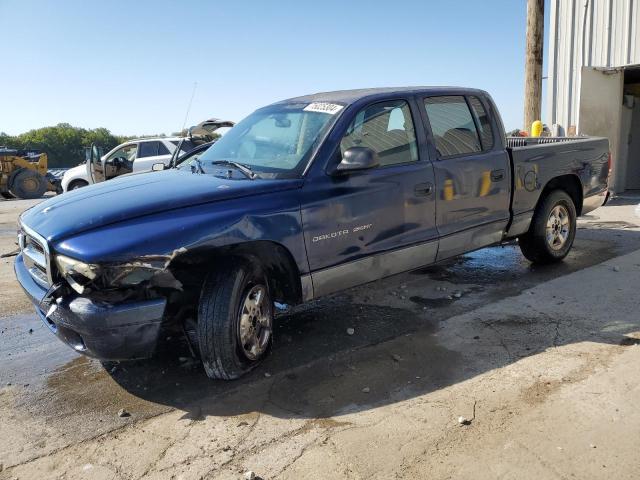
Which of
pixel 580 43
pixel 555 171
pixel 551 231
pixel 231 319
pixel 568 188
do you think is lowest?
pixel 551 231

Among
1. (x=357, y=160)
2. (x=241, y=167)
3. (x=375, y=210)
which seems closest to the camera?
(x=357, y=160)

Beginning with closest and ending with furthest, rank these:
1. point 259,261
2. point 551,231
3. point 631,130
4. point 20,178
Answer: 1. point 259,261
2. point 551,231
3. point 631,130
4. point 20,178

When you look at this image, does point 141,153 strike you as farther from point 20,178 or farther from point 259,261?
point 259,261

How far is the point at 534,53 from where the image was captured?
1124 centimetres

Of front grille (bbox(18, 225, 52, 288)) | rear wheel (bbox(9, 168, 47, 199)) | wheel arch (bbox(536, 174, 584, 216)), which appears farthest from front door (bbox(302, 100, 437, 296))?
rear wheel (bbox(9, 168, 47, 199))

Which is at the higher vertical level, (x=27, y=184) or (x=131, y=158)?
(x=131, y=158)

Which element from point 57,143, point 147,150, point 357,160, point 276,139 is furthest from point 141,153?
point 57,143

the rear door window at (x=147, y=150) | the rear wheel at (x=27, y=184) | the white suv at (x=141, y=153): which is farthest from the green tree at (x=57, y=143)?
the rear door window at (x=147, y=150)

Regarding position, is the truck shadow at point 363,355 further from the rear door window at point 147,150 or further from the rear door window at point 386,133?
the rear door window at point 147,150

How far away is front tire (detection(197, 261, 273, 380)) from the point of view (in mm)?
3400

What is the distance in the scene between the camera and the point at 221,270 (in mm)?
3508

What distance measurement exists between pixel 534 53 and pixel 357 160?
29.7 ft

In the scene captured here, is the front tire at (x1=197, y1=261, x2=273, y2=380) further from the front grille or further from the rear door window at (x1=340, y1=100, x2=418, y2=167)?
the rear door window at (x1=340, y1=100, x2=418, y2=167)

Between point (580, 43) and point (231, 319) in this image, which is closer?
point (231, 319)
